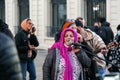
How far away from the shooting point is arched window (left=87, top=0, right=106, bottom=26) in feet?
83.9

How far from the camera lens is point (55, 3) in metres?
27.8

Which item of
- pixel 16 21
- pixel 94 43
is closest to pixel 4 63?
pixel 94 43

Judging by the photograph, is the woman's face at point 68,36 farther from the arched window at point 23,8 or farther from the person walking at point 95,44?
the arched window at point 23,8

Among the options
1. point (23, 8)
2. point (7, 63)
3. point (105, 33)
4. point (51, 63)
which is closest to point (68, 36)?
point (51, 63)

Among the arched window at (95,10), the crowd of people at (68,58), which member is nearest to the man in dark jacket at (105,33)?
the crowd of people at (68,58)

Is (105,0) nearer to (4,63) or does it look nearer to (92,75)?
(92,75)

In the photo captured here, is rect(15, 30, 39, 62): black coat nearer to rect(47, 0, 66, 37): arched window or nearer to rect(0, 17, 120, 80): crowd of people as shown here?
rect(0, 17, 120, 80): crowd of people

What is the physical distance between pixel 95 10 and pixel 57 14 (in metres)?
3.02

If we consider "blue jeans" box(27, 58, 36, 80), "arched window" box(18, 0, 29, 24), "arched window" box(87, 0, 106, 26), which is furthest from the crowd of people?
"arched window" box(18, 0, 29, 24)

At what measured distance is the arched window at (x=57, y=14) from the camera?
27.6 meters

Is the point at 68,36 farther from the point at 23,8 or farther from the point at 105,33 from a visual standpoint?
the point at 23,8

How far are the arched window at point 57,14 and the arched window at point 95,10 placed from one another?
1981 mm

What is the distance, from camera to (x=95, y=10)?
25906 mm

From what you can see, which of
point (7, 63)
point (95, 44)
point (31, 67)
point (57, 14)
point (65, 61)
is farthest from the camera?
point (57, 14)
